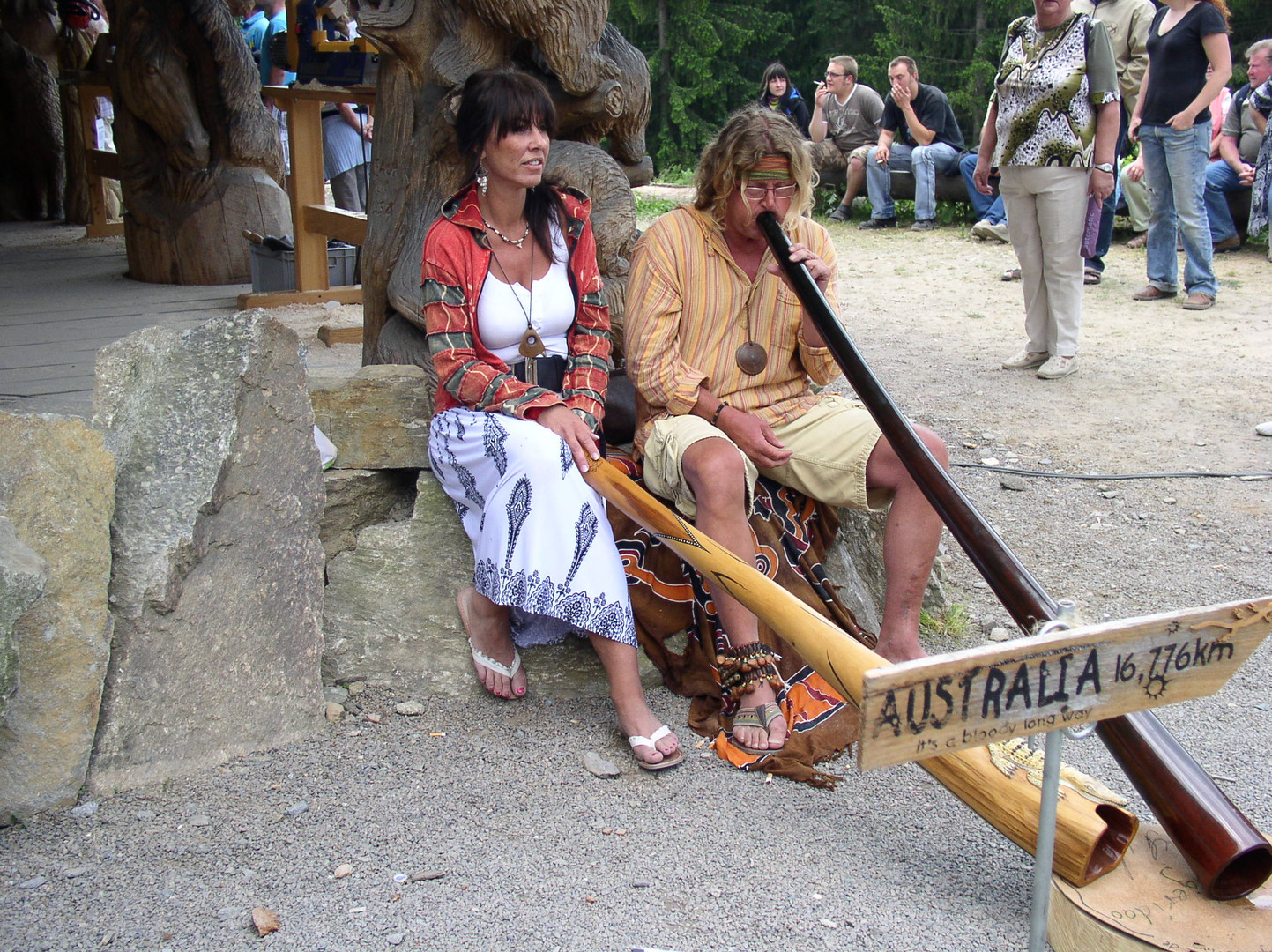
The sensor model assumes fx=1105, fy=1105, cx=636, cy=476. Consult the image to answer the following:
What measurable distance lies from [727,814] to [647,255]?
137cm

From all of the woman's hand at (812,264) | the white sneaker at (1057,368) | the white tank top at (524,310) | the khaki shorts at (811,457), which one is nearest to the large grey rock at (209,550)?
the white tank top at (524,310)

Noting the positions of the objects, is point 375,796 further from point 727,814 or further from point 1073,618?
point 1073,618

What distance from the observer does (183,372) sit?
8.07ft

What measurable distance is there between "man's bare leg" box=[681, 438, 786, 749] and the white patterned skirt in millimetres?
219

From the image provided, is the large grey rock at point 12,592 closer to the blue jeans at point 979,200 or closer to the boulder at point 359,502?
the boulder at point 359,502

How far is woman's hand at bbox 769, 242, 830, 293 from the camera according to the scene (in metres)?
2.64

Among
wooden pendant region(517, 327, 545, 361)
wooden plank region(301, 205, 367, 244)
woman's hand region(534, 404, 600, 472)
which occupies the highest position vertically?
wooden plank region(301, 205, 367, 244)

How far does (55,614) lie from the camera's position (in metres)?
2.10

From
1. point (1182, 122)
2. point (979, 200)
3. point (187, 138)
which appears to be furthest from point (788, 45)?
point (187, 138)

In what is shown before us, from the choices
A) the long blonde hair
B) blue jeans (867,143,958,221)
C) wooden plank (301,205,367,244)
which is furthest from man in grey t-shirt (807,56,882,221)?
the long blonde hair

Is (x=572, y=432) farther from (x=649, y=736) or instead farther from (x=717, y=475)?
(x=649, y=736)

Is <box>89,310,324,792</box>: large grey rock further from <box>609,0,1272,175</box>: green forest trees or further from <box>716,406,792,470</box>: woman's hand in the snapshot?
<box>609,0,1272,175</box>: green forest trees

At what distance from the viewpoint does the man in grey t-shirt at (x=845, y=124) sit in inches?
429

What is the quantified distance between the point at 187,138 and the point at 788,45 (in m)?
16.0
